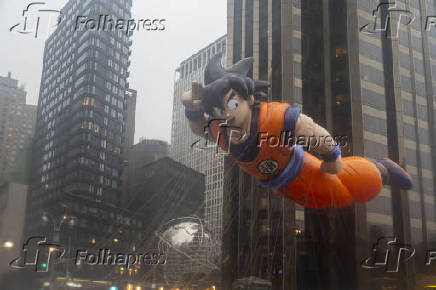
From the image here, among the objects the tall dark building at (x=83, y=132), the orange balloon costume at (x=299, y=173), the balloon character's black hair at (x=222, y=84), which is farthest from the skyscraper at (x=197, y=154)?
the balloon character's black hair at (x=222, y=84)

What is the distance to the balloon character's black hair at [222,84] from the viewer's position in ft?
56.7

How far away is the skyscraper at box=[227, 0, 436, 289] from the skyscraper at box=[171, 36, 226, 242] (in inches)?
19.3

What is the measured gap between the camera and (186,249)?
20688 mm

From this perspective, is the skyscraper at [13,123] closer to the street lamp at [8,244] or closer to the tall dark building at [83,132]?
the tall dark building at [83,132]

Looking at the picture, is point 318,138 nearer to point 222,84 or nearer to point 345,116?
point 222,84

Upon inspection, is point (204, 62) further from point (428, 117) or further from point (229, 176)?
point (428, 117)

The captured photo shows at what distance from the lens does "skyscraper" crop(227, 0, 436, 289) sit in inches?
813

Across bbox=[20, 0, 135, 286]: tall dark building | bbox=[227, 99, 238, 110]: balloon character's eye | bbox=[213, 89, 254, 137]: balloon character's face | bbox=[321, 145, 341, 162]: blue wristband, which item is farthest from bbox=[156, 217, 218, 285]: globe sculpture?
bbox=[321, 145, 341, 162]: blue wristband

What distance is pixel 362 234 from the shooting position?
20.5 meters

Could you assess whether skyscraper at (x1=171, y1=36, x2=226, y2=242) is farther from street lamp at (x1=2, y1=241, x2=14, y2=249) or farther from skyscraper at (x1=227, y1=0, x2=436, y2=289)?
street lamp at (x1=2, y1=241, x2=14, y2=249)

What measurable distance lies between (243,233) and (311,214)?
354 centimetres

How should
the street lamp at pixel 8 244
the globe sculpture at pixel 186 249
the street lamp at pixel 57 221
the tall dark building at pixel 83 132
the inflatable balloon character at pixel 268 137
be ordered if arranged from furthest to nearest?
the tall dark building at pixel 83 132 < the street lamp at pixel 57 221 < the globe sculpture at pixel 186 249 < the street lamp at pixel 8 244 < the inflatable balloon character at pixel 268 137

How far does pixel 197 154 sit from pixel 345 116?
22.9 ft

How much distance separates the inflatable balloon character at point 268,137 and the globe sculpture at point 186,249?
4.13 m
